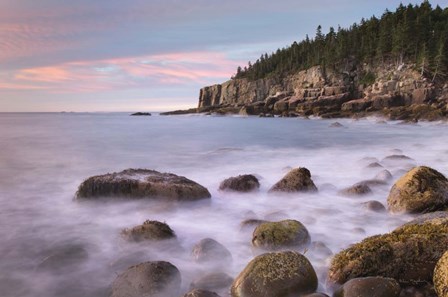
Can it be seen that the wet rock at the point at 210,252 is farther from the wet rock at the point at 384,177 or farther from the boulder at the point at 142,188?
the wet rock at the point at 384,177

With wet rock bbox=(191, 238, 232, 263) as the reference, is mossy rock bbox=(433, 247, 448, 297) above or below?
above

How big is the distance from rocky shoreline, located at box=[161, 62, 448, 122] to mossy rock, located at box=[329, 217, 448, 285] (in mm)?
36904

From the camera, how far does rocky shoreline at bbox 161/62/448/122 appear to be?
48281 millimetres

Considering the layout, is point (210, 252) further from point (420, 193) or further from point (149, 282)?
point (420, 193)

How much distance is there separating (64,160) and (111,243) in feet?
36.0

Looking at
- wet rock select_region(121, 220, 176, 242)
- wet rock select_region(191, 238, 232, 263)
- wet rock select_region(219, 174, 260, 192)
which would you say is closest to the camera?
wet rock select_region(191, 238, 232, 263)

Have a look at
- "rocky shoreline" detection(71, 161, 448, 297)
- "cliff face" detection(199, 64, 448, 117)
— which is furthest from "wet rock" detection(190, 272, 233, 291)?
"cliff face" detection(199, 64, 448, 117)

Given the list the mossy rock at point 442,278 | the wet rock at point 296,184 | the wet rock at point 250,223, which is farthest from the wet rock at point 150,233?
the mossy rock at point 442,278

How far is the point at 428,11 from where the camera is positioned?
78.8m

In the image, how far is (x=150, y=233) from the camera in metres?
5.95

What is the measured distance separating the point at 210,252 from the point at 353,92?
70.4 meters

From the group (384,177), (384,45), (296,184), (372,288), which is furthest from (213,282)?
(384,45)

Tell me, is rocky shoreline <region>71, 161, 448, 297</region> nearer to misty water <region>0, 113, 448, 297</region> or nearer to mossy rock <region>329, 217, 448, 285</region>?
mossy rock <region>329, 217, 448, 285</region>

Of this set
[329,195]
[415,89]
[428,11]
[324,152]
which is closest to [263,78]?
[428,11]
